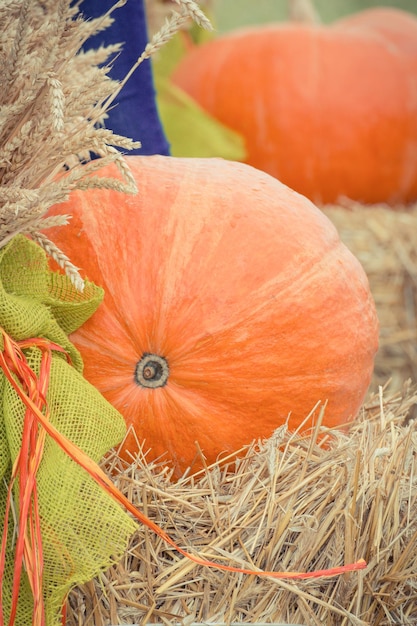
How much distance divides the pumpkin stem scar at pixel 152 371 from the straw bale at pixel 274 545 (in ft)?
0.40

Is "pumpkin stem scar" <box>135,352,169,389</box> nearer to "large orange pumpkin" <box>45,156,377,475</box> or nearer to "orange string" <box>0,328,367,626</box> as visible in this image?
"large orange pumpkin" <box>45,156,377,475</box>

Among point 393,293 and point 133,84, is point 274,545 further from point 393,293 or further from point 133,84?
point 393,293

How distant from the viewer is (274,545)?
1.05 meters

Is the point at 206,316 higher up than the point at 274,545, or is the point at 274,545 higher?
the point at 206,316

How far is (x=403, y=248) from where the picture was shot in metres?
2.68

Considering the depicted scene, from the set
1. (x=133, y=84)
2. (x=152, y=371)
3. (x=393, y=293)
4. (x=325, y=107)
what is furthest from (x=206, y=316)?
(x=325, y=107)

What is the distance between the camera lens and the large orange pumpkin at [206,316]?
119cm

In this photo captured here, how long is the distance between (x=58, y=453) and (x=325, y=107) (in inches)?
92.6

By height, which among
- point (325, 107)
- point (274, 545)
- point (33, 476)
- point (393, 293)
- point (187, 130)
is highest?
point (33, 476)

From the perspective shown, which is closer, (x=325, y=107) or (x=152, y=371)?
(x=152, y=371)

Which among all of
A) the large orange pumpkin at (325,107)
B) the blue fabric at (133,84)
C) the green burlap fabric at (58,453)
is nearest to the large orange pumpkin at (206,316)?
the green burlap fabric at (58,453)

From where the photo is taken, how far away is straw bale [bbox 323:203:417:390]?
2.59 m

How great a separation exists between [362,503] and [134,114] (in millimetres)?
884

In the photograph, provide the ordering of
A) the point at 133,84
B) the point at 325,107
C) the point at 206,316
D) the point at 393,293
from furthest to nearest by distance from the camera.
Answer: the point at 325,107 → the point at 393,293 → the point at 133,84 → the point at 206,316
